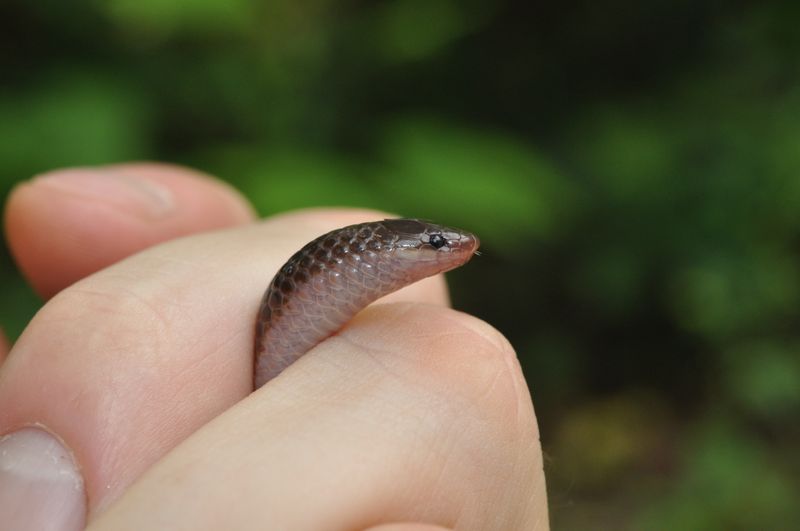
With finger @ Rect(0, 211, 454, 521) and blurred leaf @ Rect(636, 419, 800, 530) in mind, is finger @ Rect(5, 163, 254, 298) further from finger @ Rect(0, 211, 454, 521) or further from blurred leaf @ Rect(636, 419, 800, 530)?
blurred leaf @ Rect(636, 419, 800, 530)

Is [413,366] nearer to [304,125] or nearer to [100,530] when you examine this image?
[100,530]

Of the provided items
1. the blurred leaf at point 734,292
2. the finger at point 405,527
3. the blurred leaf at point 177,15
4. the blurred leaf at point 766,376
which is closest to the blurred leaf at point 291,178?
the blurred leaf at point 177,15

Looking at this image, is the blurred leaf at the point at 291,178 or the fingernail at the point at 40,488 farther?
the blurred leaf at the point at 291,178

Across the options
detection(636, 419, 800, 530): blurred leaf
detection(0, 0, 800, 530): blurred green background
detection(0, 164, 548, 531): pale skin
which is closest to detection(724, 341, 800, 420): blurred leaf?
detection(0, 0, 800, 530): blurred green background

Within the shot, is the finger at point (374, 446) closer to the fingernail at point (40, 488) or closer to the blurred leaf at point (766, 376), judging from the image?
the fingernail at point (40, 488)

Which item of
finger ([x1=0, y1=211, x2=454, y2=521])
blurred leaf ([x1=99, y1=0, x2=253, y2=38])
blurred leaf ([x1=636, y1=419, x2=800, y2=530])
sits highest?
blurred leaf ([x1=99, y1=0, x2=253, y2=38])
